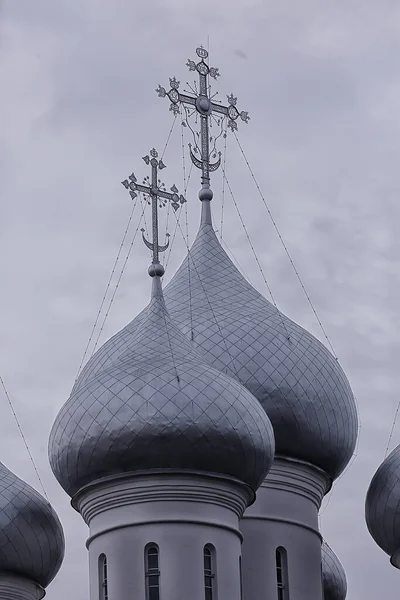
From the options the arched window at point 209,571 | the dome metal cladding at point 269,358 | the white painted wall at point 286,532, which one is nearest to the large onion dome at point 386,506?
the dome metal cladding at point 269,358

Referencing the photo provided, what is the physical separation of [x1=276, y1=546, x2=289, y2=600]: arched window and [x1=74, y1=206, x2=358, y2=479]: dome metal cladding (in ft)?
4.79

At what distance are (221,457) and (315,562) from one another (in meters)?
3.32

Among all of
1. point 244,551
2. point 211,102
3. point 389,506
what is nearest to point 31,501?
point 244,551

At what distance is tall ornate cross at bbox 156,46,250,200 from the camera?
27797 millimetres

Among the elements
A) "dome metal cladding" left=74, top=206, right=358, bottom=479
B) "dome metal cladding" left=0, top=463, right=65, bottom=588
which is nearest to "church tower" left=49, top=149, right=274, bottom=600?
"dome metal cladding" left=74, top=206, right=358, bottom=479

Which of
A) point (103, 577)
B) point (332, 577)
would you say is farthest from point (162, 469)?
point (332, 577)

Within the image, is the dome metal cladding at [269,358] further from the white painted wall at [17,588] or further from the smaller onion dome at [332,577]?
the white painted wall at [17,588]

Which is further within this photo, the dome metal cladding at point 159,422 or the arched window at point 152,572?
the dome metal cladding at point 159,422

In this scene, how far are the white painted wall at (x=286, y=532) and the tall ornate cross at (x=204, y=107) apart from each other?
5130 millimetres

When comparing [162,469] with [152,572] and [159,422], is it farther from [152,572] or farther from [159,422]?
[152,572]

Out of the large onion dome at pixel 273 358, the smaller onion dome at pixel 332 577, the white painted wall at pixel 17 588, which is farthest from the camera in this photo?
the smaller onion dome at pixel 332 577

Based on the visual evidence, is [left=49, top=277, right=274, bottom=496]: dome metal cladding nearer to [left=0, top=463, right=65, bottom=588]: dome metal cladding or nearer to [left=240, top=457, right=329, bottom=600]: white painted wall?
[left=240, top=457, right=329, bottom=600]: white painted wall

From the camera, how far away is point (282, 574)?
2441cm

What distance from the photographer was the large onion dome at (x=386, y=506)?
25047mm
